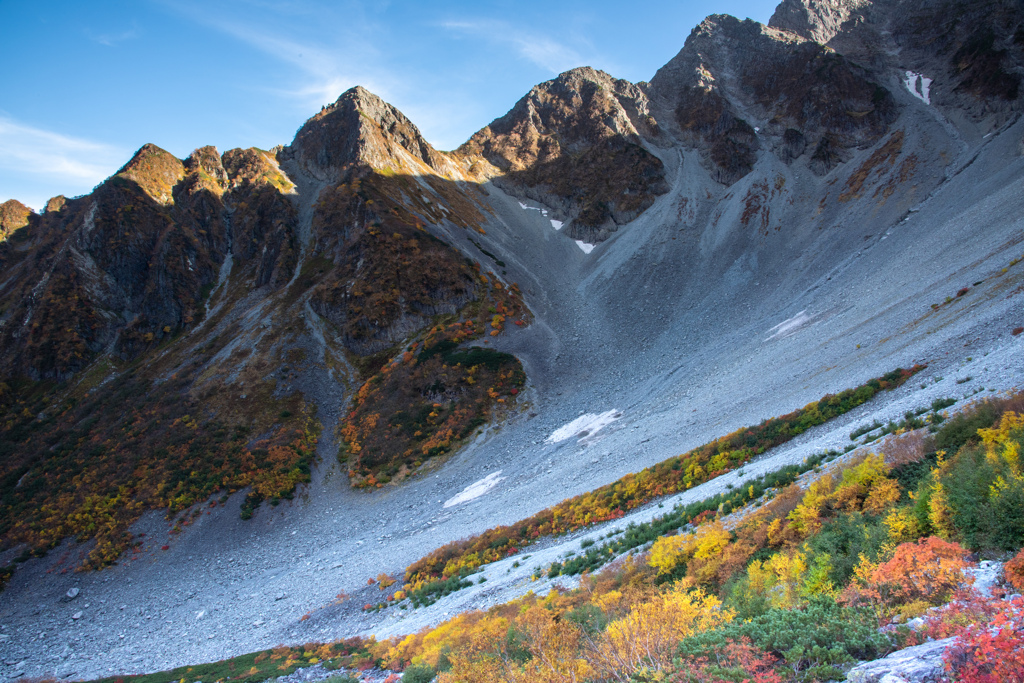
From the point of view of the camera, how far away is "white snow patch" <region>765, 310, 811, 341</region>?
108 feet

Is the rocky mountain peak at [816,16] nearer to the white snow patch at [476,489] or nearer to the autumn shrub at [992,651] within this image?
the white snow patch at [476,489]

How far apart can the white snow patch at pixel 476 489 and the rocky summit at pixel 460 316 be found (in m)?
0.23

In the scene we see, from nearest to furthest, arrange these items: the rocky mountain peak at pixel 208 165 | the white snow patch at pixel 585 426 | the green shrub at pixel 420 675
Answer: the green shrub at pixel 420 675, the white snow patch at pixel 585 426, the rocky mountain peak at pixel 208 165

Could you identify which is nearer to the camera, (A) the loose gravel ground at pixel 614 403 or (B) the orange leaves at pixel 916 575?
(B) the orange leaves at pixel 916 575

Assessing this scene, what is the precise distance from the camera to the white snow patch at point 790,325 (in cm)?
3297

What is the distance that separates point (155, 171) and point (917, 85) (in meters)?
122

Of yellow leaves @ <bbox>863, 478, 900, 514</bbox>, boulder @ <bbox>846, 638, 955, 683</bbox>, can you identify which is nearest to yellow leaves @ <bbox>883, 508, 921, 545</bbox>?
yellow leaves @ <bbox>863, 478, 900, 514</bbox>

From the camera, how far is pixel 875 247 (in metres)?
41.1

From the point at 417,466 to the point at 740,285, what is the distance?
3985 centimetres

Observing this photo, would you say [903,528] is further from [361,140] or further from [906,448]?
[361,140]

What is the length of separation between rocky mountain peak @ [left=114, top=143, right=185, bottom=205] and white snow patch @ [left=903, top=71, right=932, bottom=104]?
116m

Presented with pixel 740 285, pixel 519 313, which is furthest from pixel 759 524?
pixel 740 285

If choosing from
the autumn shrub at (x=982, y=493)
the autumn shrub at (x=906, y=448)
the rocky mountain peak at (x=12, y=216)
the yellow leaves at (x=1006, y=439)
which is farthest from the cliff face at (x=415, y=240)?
the yellow leaves at (x=1006, y=439)

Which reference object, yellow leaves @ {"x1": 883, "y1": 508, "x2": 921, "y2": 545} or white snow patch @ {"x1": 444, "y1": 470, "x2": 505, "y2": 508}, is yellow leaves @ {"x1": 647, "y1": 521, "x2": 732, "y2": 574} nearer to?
yellow leaves @ {"x1": 883, "y1": 508, "x2": 921, "y2": 545}
